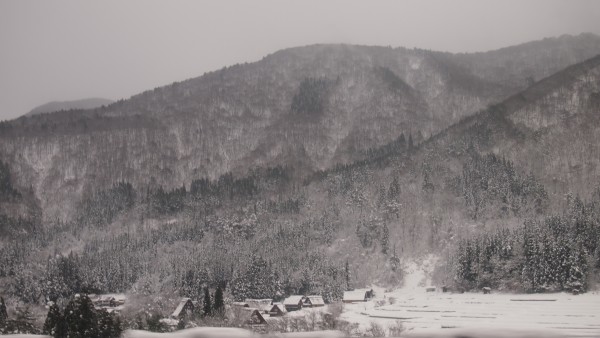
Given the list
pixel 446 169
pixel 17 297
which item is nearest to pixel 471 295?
pixel 17 297

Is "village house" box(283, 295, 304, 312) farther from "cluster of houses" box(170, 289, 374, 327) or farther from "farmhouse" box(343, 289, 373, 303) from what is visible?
"farmhouse" box(343, 289, 373, 303)

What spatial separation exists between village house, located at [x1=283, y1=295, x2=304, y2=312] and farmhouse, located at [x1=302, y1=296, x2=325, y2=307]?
1.08 m

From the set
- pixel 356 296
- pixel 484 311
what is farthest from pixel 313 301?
pixel 484 311

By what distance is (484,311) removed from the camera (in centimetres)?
6462

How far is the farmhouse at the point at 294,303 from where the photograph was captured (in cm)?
8806

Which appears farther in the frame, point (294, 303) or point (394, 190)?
point (394, 190)

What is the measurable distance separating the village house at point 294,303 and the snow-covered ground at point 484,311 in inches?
285

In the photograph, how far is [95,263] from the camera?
140000 millimetres

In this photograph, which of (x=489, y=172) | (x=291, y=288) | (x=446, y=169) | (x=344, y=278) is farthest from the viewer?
(x=446, y=169)

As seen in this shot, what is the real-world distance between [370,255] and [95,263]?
64.9 m

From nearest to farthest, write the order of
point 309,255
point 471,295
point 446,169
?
1. point 471,295
2. point 309,255
3. point 446,169

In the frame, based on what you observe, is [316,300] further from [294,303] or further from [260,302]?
[260,302]

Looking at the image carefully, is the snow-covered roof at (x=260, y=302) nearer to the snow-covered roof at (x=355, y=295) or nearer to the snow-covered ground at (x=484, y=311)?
the snow-covered ground at (x=484, y=311)

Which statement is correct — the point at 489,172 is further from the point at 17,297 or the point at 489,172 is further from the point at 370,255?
the point at 17,297
